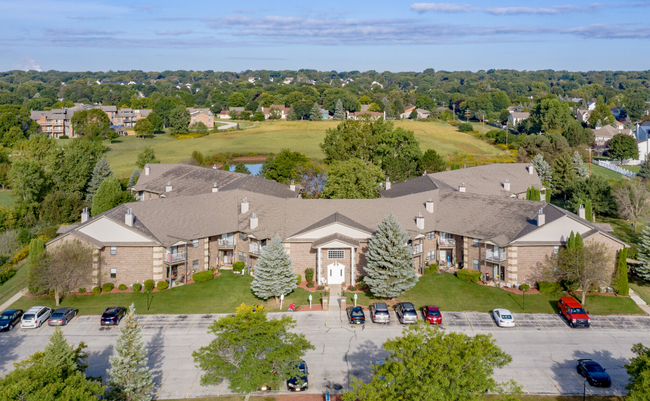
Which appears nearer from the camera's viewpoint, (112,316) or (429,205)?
(112,316)

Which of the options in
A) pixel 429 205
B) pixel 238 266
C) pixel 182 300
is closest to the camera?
pixel 182 300

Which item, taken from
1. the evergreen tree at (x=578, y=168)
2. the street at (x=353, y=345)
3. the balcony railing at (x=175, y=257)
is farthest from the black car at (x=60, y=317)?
the evergreen tree at (x=578, y=168)

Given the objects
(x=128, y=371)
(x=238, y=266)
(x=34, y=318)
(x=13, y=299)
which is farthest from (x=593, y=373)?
(x=13, y=299)

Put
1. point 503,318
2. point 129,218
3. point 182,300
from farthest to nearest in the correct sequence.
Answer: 1. point 129,218
2. point 182,300
3. point 503,318

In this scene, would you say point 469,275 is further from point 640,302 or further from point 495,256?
point 640,302

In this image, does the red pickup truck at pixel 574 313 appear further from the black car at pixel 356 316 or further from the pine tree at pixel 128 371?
the pine tree at pixel 128 371

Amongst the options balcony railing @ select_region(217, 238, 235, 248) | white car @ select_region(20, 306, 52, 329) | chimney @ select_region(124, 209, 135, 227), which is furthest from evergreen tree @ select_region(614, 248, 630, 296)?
white car @ select_region(20, 306, 52, 329)

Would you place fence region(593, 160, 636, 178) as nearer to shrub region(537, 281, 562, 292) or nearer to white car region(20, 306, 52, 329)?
shrub region(537, 281, 562, 292)
